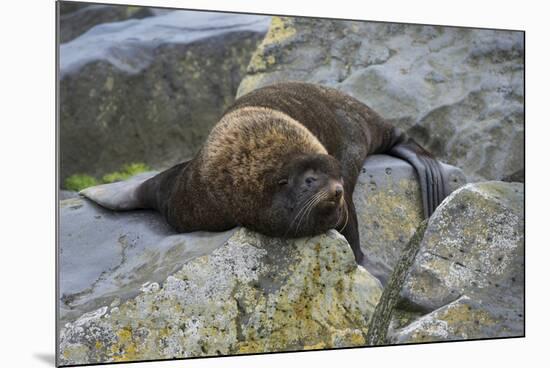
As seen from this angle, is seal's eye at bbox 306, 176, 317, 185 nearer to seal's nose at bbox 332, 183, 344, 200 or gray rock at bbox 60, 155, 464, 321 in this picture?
seal's nose at bbox 332, 183, 344, 200

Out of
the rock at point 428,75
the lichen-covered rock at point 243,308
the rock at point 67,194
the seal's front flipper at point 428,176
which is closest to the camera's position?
the lichen-covered rock at point 243,308

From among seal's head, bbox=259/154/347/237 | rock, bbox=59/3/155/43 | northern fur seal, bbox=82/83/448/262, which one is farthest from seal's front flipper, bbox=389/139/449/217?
rock, bbox=59/3/155/43

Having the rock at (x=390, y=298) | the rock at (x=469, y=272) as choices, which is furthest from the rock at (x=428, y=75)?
the rock at (x=390, y=298)

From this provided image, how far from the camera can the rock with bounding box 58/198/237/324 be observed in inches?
262

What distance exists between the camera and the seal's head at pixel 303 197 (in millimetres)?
6711

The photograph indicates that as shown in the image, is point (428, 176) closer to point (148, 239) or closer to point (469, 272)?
point (469, 272)

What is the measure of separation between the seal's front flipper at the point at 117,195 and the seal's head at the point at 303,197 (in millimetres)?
1459

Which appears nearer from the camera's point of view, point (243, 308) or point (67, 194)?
point (243, 308)

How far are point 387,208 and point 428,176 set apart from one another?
54 centimetres

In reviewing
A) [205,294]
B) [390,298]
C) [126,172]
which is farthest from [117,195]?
[390,298]

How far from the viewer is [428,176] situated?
8344mm

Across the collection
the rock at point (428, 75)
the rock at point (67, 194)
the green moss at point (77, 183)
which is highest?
the rock at point (428, 75)

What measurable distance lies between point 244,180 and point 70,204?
169cm

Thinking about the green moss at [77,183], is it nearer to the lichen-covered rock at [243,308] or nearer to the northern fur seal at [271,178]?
the northern fur seal at [271,178]
